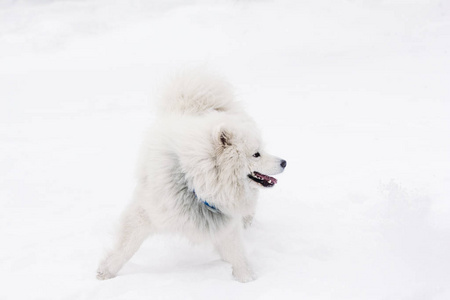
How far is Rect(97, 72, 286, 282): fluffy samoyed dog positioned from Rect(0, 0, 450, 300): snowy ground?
0.28m

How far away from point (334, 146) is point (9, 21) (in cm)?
1311

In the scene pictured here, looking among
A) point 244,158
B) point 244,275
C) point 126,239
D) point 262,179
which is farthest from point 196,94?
point 244,275

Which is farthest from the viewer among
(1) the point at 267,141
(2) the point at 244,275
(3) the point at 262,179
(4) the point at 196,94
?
(1) the point at 267,141

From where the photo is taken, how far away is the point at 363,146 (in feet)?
21.4

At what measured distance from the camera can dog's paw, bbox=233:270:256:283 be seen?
3312 mm

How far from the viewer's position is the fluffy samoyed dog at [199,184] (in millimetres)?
3080

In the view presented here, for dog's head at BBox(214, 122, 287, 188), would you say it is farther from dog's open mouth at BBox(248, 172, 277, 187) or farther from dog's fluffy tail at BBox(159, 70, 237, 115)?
dog's fluffy tail at BBox(159, 70, 237, 115)

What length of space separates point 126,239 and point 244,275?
3.27ft

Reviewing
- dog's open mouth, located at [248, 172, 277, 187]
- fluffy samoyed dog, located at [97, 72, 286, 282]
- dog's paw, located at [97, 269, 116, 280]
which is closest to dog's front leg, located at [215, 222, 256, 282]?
fluffy samoyed dog, located at [97, 72, 286, 282]

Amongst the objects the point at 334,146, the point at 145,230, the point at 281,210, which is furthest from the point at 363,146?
the point at 145,230

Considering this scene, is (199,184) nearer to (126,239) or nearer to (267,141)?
(126,239)

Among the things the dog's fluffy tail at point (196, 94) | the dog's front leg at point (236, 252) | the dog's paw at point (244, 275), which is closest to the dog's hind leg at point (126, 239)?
the dog's front leg at point (236, 252)

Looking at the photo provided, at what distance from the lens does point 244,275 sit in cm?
334

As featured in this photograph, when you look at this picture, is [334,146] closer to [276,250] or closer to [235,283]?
[276,250]
